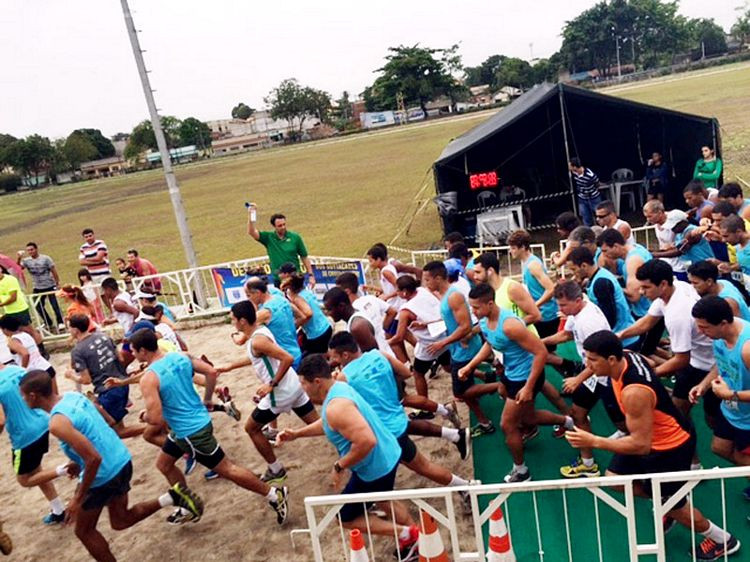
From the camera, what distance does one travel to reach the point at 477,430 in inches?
239

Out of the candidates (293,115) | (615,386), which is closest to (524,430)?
(615,386)

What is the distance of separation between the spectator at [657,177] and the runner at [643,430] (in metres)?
11.3

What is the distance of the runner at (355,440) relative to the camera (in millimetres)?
3766

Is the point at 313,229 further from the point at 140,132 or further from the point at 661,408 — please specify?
A: the point at 140,132

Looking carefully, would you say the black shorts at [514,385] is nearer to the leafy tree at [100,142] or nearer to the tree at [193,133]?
the tree at [193,133]

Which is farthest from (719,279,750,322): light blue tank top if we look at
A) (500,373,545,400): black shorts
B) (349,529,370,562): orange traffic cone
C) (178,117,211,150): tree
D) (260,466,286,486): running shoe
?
(178,117,211,150): tree

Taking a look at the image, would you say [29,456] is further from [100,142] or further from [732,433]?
[100,142]

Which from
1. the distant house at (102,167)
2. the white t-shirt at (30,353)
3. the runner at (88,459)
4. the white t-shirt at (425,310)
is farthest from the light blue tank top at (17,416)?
the distant house at (102,167)

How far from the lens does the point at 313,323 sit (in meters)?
6.64

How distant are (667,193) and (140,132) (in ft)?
357

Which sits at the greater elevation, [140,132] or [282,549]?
[140,132]

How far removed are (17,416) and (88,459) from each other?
1.34 metres

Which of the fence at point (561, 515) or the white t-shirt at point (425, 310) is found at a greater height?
the white t-shirt at point (425, 310)

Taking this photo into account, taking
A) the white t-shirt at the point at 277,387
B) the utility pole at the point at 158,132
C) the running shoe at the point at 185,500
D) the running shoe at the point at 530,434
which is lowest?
the running shoe at the point at 530,434
